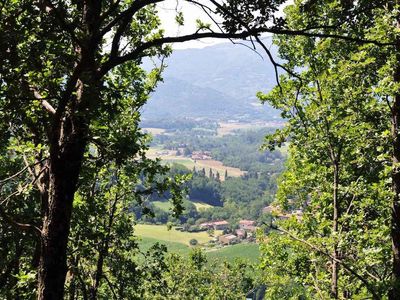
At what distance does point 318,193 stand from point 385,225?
13.7 feet

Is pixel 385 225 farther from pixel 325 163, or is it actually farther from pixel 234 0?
pixel 234 0

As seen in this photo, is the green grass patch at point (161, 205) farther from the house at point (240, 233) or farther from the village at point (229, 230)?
the house at point (240, 233)

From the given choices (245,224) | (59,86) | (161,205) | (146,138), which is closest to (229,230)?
(245,224)

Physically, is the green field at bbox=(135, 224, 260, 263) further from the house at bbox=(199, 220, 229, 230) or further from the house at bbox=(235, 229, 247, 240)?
the house at bbox=(199, 220, 229, 230)

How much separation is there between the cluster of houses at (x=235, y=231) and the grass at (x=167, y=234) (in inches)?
278

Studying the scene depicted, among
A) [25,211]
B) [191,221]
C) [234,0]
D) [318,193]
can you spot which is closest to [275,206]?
[318,193]

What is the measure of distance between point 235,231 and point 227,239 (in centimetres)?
1725

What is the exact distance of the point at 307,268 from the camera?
13953mm

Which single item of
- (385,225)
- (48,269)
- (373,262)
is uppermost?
(48,269)

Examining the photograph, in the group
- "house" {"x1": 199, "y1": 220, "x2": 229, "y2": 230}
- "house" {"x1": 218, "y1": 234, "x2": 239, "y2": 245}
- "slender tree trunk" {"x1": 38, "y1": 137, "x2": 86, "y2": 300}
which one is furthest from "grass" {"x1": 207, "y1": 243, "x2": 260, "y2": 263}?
"slender tree trunk" {"x1": 38, "y1": 137, "x2": 86, "y2": 300}

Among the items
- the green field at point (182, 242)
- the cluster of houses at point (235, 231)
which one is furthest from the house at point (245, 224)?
the green field at point (182, 242)

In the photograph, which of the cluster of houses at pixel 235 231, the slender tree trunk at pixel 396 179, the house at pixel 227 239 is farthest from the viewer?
the cluster of houses at pixel 235 231

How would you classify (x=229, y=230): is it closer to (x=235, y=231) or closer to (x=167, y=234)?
(x=235, y=231)

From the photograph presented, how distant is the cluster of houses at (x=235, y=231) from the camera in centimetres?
15349
